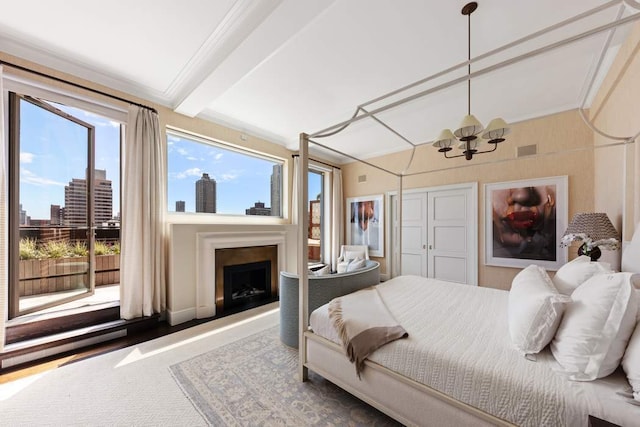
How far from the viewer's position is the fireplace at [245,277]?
352 cm

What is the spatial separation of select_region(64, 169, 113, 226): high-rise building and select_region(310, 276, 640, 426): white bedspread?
3359mm

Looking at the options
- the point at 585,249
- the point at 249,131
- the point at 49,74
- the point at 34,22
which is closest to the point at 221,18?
the point at 34,22

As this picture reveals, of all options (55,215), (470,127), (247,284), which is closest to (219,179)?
Answer: (247,284)

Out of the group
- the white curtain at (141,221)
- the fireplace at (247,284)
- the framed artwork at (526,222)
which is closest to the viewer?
the white curtain at (141,221)

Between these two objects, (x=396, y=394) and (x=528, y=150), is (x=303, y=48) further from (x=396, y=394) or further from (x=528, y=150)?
(x=528, y=150)

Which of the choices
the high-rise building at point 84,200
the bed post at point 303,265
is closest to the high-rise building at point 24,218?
the high-rise building at point 84,200

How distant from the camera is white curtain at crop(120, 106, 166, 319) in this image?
279 centimetres

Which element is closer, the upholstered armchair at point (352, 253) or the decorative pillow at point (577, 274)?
the decorative pillow at point (577, 274)

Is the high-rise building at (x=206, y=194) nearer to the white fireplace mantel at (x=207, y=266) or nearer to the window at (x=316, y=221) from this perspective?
the white fireplace mantel at (x=207, y=266)

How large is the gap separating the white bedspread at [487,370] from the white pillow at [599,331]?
6 cm

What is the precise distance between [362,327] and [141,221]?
9.11 ft

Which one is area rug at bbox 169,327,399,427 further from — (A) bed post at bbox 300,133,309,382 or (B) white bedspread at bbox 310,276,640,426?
(B) white bedspread at bbox 310,276,640,426

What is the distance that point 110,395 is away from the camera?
1.76m

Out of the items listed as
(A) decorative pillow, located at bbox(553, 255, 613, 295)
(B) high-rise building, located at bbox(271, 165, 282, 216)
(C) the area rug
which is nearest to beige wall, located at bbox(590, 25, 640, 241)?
(A) decorative pillow, located at bbox(553, 255, 613, 295)
